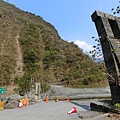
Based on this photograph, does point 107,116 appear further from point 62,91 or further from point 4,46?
point 4,46

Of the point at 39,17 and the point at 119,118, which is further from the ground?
the point at 39,17

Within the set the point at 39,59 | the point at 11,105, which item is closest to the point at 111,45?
the point at 11,105

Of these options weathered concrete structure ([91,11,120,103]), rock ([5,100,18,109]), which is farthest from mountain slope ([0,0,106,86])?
weathered concrete structure ([91,11,120,103])

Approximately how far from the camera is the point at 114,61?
6.46 metres

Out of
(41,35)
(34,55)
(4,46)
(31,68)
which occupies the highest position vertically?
(41,35)

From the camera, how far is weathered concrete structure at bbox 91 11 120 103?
6.30 meters

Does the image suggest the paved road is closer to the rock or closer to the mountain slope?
the rock

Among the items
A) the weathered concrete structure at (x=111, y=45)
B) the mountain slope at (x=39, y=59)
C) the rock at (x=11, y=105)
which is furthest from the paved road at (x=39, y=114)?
the mountain slope at (x=39, y=59)

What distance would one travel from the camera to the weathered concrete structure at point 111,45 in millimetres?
Answer: 6301

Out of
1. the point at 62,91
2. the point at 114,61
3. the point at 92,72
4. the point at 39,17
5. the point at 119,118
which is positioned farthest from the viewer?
the point at 39,17

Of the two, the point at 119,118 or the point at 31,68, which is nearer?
the point at 119,118

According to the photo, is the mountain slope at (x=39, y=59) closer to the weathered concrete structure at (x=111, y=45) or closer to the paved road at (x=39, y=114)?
the weathered concrete structure at (x=111, y=45)

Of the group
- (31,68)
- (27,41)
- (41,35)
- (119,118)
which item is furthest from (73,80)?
(119,118)

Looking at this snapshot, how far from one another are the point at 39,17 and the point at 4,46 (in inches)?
1252
